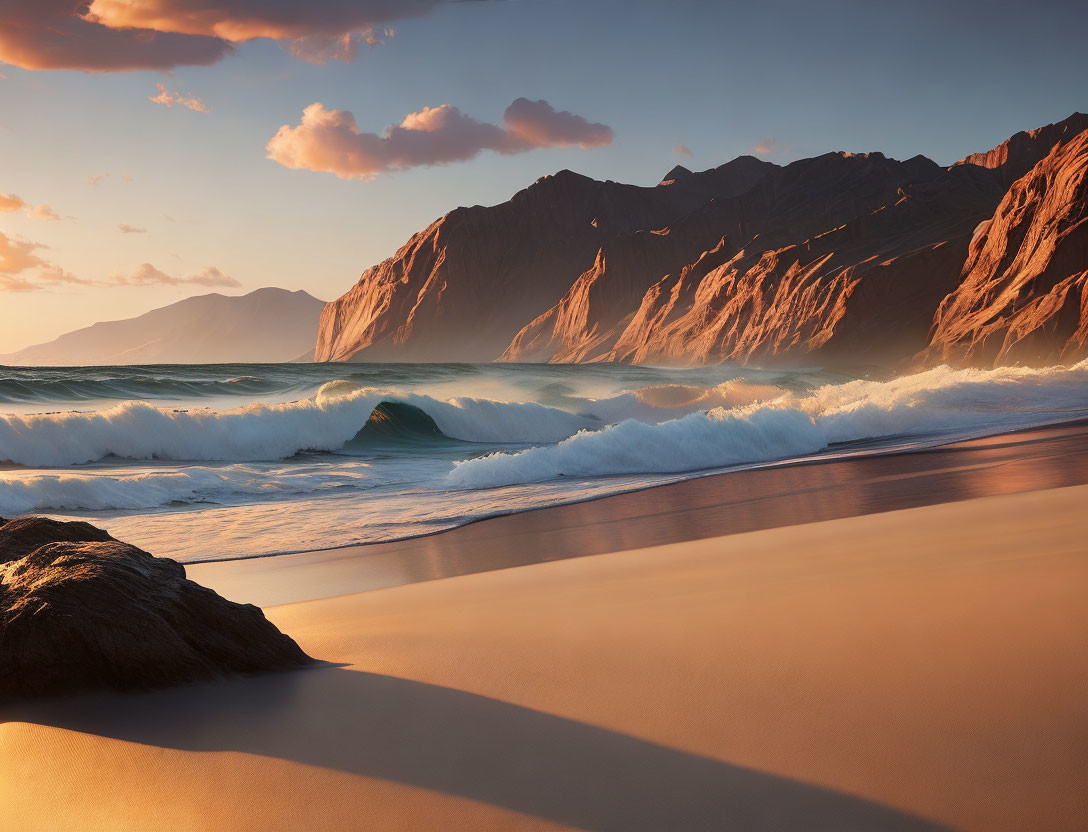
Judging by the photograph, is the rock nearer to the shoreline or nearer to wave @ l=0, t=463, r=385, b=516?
the shoreline

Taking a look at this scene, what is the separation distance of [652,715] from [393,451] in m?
14.5

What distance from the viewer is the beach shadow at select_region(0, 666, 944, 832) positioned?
1672 millimetres

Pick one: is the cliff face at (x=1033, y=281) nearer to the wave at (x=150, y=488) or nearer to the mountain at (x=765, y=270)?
the mountain at (x=765, y=270)

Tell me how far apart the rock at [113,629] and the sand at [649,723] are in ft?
0.28

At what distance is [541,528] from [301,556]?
6.44ft

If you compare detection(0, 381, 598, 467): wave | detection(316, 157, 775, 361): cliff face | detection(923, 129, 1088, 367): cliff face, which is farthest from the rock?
detection(316, 157, 775, 361): cliff face

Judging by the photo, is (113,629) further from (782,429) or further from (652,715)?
(782,429)

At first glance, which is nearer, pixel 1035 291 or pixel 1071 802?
pixel 1071 802

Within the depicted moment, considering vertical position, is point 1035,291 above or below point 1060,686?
above

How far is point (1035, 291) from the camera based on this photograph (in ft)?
116

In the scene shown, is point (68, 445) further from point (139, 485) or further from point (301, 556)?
point (301, 556)

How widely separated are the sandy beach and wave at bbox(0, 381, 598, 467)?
12828 millimetres

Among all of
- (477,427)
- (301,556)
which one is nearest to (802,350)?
(477,427)

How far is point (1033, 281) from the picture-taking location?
35.5 m
